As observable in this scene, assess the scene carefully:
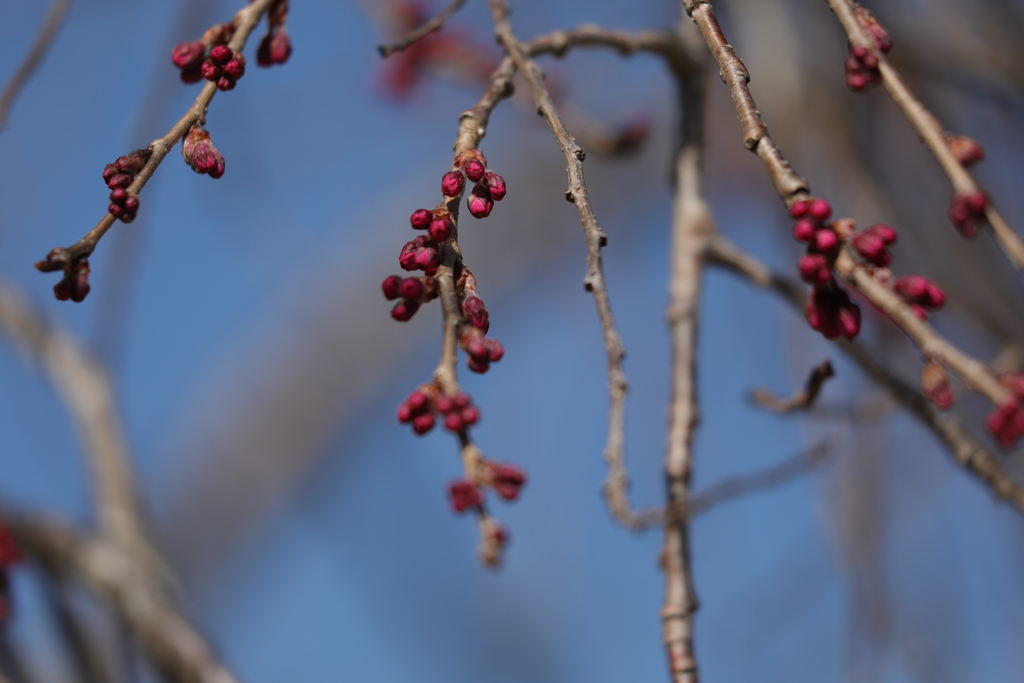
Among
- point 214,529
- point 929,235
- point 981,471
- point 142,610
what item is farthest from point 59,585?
point 214,529

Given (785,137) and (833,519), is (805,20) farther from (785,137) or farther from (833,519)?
(833,519)

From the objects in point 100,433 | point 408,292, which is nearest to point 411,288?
point 408,292

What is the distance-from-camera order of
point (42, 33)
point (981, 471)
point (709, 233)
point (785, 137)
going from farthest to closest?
1. point (785, 137)
2. point (709, 233)
3. point (981, 471)
4. point (42, 33)

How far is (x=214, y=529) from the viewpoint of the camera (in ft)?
21.3

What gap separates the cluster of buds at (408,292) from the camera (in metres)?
0.97

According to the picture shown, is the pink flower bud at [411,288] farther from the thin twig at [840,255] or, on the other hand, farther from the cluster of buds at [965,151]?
the cluster of buds at [965,151]

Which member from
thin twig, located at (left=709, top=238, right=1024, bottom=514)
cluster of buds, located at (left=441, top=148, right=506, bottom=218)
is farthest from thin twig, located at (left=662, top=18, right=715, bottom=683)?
cluster of buds, located at (left=441, top=148, right=506, bottom=218)

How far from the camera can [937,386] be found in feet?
3.24

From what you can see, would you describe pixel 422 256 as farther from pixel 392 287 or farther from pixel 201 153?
pixel 201 153

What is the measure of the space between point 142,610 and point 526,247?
4521 millimetres

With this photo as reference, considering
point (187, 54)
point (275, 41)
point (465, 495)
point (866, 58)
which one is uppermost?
point (275, 41)

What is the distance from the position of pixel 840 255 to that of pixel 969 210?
14 cm

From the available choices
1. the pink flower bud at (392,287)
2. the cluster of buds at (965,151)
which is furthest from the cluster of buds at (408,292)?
the cluster of buds at (965,151)

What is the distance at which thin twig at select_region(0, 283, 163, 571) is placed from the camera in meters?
2.70
